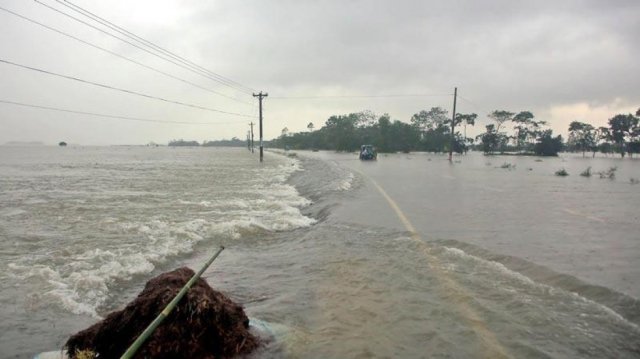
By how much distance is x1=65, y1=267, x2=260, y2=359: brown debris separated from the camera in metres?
3.55

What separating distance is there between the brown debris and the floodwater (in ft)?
1.33

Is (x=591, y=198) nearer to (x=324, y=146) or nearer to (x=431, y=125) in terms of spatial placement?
(x=431, y=125)

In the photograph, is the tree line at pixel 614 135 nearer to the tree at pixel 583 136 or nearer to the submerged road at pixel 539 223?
the tree at pixel 583 136

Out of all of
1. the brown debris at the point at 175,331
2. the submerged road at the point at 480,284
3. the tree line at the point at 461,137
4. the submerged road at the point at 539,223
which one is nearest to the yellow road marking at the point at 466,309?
the submerged road at the point at 480,284

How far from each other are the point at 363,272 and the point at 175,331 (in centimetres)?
333

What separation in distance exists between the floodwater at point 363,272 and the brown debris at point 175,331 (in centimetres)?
41

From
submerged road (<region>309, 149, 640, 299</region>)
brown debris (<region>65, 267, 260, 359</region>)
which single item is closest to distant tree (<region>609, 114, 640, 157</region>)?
submerged road (<region>309, 149, 640, 299</region>)

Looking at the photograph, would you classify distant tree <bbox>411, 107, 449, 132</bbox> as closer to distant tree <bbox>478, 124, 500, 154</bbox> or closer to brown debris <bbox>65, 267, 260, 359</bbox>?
distant tree <bbox>478, 124, 500, 154</bbox>

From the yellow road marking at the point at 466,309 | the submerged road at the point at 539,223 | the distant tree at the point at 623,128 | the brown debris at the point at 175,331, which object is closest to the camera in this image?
the brown debris at the point at 175,331

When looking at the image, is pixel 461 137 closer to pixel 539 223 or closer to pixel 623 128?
pixel 623 128

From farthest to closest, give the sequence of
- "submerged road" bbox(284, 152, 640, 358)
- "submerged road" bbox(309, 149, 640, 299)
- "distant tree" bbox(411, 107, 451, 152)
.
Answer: "distant tree" bbox(411, 107, 451, 152) < "submerged road" bbox(309, 149, 640, 299) < "submerged road" bbox(284, 152, 640, 358)

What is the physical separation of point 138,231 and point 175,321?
652 centimetres

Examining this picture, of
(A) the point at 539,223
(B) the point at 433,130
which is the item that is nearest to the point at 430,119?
(B) the point at 433,130

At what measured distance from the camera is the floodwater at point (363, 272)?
13.8ft
